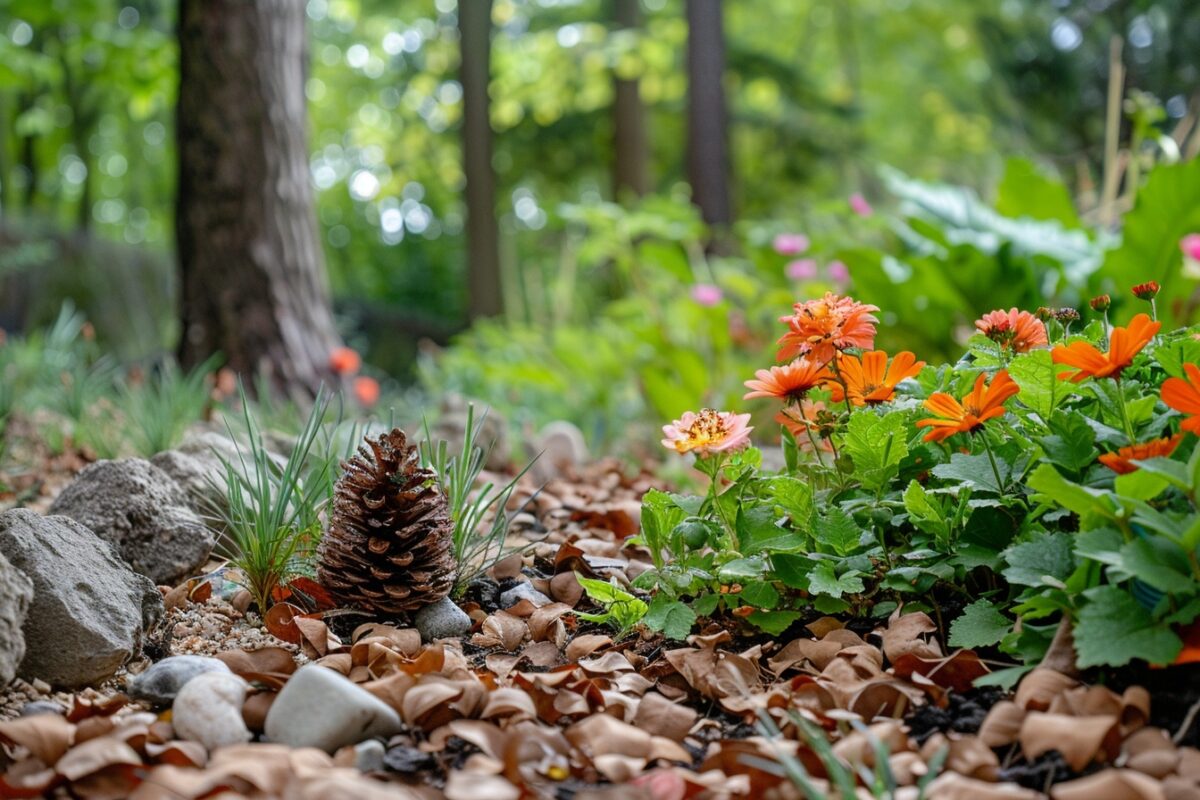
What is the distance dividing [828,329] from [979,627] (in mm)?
478

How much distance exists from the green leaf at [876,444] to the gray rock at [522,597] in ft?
1.95

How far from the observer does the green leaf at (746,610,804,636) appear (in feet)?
5.10

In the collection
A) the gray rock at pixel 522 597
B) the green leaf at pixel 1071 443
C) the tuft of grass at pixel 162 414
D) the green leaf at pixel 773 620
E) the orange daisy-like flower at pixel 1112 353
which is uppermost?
the orange daisy-like flower at pixel 1112 353

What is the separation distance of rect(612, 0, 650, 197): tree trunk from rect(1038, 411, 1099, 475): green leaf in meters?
6.95

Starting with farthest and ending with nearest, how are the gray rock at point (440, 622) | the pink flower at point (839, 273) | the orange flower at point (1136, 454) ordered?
the pink flower at point (839, 273) → the gray rock at point (440, 622) → the orange flower at point (1136, 454)

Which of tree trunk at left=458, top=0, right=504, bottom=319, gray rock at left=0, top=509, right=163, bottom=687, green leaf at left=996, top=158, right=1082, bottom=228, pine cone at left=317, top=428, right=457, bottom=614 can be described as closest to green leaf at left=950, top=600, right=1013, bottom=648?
pine cone at left=317, top=428, right=457, bottom=614

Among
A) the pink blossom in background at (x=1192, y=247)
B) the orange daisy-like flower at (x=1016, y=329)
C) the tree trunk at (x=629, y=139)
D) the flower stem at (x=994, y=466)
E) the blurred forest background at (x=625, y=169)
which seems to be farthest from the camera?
the tree trunk at (x=629, y=139)

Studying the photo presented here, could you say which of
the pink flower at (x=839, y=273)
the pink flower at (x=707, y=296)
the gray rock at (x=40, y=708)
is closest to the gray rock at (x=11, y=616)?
the gray rock at (x=40, y=708)

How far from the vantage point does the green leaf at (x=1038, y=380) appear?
1.43 m

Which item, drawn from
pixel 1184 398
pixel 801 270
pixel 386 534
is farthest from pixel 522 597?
pixel 801 270

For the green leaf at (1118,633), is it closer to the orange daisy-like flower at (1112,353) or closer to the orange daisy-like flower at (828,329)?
the orange daisy-like flower at (1112,353)

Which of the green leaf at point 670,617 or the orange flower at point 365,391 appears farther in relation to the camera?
the orange flower at point 365,391

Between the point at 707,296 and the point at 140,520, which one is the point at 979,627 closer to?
the point at 140,520

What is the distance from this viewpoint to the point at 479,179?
342 inches
